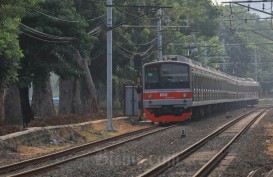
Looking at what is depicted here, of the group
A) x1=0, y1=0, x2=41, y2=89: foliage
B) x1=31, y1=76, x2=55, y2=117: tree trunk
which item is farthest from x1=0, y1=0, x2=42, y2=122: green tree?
x1=31, y1=76, x2=55, y2=117: tree trunk

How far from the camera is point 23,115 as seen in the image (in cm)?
2831

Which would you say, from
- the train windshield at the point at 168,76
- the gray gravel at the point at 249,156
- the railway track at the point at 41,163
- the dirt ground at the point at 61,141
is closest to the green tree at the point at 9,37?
the dirt ground at the point at 61,141

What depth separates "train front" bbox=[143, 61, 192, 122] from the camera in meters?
28.4

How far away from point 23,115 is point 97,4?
31.4 feet

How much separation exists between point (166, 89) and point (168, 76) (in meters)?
0.70

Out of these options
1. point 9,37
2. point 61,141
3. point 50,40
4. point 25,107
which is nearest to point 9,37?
point 9,37

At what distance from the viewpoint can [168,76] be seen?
1133 inches

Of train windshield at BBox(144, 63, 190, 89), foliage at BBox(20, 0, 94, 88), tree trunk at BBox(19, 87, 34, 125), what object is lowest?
tree trunk at BBox(19, 87, 34, 125)

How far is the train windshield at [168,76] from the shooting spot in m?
28.6

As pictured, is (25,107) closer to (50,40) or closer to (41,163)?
(50,40)

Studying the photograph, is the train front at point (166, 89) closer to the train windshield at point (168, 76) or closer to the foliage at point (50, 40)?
the train windshield at point (168, 76)

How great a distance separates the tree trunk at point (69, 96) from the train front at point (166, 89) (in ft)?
30.7

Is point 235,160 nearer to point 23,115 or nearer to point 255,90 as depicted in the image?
point 23,115

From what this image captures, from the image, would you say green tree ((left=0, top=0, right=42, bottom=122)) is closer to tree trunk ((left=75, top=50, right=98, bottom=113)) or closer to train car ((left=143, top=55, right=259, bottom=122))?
train car ((left=143, top=55, right=259, bottom=122))
